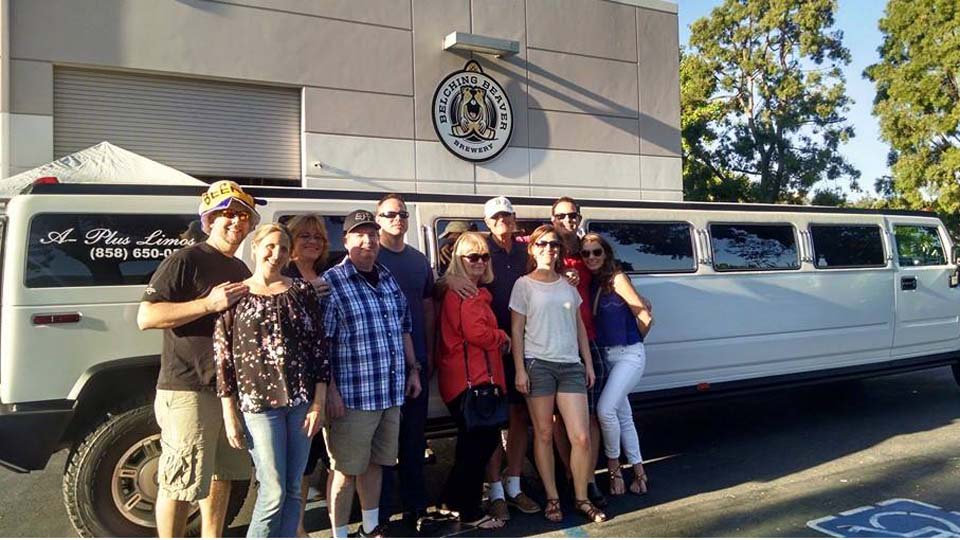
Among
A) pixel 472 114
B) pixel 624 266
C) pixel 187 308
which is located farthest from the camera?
pixel 472 114

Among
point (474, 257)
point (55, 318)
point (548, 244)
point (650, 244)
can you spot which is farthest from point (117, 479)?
point (650, 244)

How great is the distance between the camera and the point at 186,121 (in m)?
9.36

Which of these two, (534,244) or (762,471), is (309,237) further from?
(762,471)

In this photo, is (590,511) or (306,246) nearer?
(306,246)

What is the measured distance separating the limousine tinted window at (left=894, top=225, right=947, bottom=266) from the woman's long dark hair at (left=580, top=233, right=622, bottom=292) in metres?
3.78

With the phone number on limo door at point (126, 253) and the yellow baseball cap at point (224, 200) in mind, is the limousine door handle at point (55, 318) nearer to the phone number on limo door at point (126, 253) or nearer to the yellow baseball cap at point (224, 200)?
the phone number on limo door at point (126, 253)

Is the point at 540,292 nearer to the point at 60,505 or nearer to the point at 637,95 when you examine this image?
the point at 60,505

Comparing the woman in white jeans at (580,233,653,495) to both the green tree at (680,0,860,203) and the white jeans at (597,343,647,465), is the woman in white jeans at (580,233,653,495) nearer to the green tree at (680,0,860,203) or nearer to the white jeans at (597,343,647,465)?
the white jeans at (597,343,647,465)

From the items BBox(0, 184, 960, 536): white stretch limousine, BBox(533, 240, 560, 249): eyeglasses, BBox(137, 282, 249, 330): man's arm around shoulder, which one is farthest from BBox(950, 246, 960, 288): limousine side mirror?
BBox(137, 282, 249, 330): man's arm around shoulder

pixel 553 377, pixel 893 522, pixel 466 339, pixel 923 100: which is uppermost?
pixel 923 100

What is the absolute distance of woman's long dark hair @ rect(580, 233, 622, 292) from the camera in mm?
4762

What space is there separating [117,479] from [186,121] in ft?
21.1

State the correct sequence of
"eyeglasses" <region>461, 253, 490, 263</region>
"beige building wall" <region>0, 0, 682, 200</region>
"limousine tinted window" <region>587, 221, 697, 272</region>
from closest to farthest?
"eyeglasses" <region>461, 253, 490, 263</region> < "limousine tinted window" <region>587, 221, 697, 272</region> < "beige building wall" <region>0, 0, 682, 200</region>

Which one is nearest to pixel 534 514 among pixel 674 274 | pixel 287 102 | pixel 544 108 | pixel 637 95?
pixel 674 274
